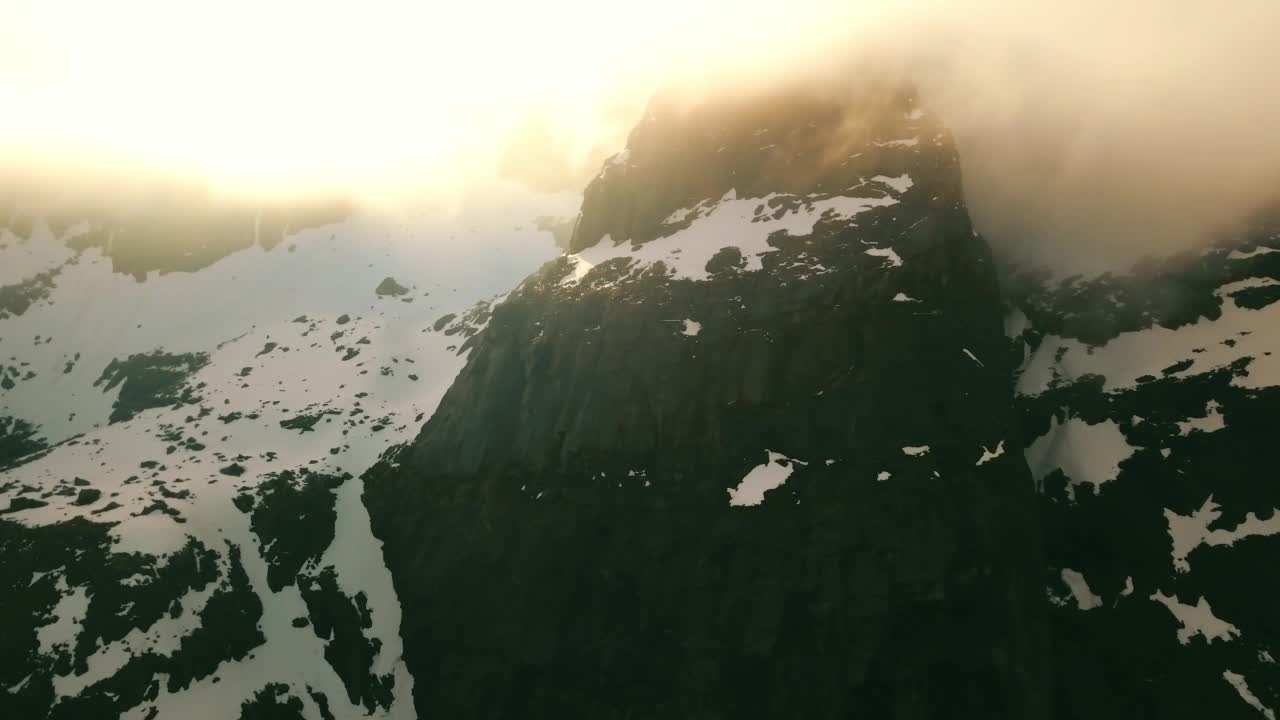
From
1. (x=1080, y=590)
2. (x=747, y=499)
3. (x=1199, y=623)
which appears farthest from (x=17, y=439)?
(x=1199, y=623)

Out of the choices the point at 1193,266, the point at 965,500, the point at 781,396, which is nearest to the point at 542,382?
the point at 781,396

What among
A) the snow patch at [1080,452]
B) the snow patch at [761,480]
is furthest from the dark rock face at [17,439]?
the snow patch at [1080,452]

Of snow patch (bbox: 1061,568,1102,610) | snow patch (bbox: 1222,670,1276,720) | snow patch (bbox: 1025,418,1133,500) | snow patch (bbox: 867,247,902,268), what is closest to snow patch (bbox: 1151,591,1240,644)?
snow patch (bbox: 1222,670,1276,720)

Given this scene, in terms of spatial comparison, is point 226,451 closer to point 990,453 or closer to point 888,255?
point 888,255

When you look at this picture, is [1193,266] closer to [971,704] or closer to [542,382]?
[971,704]

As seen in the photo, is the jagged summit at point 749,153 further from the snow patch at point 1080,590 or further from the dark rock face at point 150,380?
the dark rock face at point 150,380
